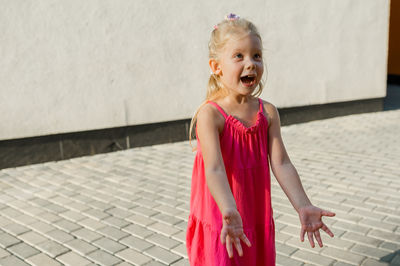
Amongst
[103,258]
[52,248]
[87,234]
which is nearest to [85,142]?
[87,234]

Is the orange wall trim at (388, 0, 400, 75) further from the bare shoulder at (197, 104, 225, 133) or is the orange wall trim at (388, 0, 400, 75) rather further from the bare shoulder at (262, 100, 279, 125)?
the bare shoulder at (197, 104, 225, 133)

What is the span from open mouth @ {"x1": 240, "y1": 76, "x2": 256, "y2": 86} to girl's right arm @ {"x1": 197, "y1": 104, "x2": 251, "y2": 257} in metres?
0.19

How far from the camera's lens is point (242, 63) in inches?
75.9

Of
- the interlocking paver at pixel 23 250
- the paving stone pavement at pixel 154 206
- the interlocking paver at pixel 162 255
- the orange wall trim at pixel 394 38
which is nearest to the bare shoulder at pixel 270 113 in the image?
the paving stone pavement at pixel 154 206

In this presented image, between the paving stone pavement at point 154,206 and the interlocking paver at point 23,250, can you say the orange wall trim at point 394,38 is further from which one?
the interlocking paver at point 23,250

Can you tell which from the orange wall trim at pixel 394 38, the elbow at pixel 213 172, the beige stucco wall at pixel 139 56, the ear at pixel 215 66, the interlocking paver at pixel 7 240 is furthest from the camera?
the orange wall trim at pixel 394 38

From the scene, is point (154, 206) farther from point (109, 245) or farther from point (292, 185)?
point (292, 185)

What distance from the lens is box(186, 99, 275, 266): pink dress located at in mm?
2072

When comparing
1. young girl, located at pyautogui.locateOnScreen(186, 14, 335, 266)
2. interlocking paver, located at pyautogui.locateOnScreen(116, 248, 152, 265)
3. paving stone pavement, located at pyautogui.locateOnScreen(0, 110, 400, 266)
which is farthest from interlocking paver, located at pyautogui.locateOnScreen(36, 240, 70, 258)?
young girl, located at pyautogui.locateOnScreen(186, 14, 335, 266)

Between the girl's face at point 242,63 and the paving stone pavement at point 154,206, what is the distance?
1.83 metres

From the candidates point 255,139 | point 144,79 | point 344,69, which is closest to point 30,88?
point 144,79

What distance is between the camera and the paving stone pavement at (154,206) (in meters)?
3.47

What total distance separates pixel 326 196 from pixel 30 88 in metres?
4.24

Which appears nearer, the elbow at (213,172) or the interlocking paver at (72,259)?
the elbow at (213,172)
